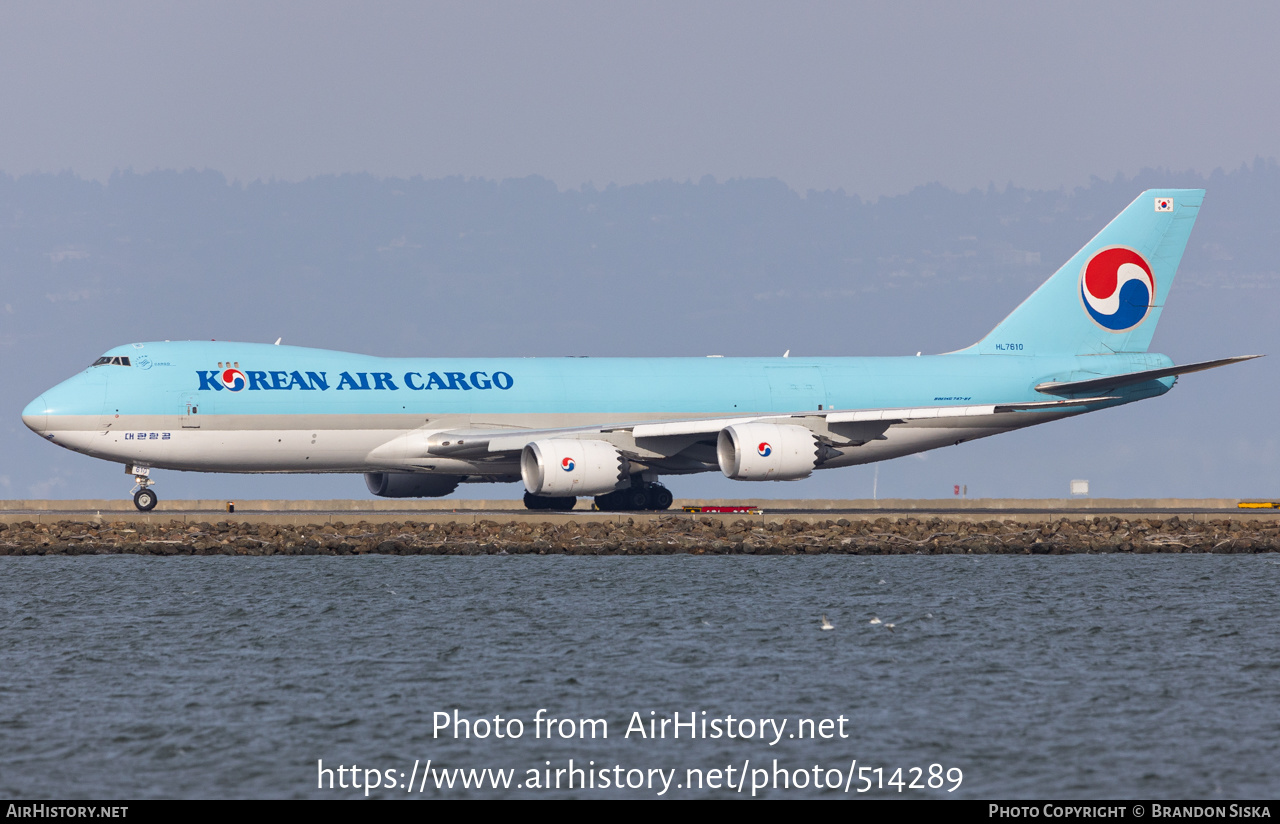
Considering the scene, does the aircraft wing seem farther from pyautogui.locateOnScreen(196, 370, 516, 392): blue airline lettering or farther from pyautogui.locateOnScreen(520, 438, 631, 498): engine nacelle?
pyautogui.locateOnScreen(196, 370, 516, 392): blue airline lettering

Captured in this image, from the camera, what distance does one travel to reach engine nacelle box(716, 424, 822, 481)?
1693 inches

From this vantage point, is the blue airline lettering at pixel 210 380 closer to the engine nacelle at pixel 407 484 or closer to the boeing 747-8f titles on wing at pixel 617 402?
the boeing 747-8f titles on wing at pixel 617 402

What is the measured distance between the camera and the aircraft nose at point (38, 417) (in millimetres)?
41750

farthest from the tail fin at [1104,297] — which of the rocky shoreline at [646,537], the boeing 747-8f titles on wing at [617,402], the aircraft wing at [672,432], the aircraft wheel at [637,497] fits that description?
the aircraft wheel at [637,497]

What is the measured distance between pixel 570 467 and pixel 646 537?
112 inches

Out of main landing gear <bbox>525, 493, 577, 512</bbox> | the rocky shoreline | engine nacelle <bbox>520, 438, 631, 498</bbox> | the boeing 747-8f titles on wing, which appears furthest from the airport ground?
main landing gear <bbox>525, 493, 577, 512</bbox>

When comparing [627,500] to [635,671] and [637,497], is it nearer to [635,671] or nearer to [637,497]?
[637,497]

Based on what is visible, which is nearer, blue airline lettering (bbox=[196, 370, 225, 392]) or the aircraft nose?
the aircraft nose

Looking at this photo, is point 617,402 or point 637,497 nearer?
point 617,402

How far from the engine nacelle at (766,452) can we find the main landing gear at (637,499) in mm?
3782

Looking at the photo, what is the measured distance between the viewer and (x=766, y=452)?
1694 inches

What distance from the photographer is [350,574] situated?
124ft

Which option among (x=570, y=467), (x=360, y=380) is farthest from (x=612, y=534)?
(x=360, y=380)

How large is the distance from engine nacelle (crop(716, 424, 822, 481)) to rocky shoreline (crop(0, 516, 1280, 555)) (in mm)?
1379
